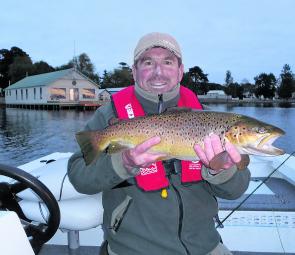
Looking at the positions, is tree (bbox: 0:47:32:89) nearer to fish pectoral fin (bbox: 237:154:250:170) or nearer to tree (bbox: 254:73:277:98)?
tree (bbox: 254:73:277:98)

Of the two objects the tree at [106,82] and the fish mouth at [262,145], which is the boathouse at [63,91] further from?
the fish mouth at [262,145]

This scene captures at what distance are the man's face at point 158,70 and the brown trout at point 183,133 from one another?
0.38 meters

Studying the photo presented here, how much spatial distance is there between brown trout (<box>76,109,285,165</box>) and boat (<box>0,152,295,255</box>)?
0.51 meters

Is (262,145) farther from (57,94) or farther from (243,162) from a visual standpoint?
(57,94)

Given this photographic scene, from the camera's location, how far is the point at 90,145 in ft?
8.33

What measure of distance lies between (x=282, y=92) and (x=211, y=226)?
475ft

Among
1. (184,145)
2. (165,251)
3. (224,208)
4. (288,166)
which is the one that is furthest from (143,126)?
(288,166)

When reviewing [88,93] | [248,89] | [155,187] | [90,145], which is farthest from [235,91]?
[90,145]

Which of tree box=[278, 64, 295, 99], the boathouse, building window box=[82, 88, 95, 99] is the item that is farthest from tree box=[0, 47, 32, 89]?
tree box=[278, 64, 295, 99]

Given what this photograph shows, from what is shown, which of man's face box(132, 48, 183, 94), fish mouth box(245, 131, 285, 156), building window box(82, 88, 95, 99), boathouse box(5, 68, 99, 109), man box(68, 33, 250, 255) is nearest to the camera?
fish mouth box(245, 131, 285, 156)

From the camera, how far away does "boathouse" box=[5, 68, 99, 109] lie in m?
56.6

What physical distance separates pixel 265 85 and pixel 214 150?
484 ft

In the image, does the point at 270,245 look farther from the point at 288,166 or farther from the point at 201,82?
the point at 201,82

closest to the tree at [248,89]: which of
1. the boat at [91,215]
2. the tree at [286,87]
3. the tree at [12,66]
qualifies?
the tree at [286,87]
